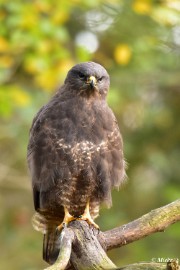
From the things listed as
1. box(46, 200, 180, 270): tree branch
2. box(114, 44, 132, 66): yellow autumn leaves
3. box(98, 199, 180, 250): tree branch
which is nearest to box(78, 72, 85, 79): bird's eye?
box(46, 200, 180, 270): tree branch

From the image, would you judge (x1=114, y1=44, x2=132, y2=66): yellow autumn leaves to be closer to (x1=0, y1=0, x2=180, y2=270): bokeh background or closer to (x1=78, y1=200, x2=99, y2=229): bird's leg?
(x1=0, y1=0, x2=180, y2=270): bokeh background

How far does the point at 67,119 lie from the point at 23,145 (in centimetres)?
348

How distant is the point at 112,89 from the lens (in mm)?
9453

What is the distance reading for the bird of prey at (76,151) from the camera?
6.25 m

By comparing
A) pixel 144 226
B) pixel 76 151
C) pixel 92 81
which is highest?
pixel 92 81

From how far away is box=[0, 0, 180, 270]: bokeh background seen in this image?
29.8 ft

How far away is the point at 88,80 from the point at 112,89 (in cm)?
302

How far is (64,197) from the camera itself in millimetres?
6418

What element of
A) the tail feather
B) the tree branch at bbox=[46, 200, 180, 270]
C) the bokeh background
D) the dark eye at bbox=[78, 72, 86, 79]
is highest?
the bokeh background

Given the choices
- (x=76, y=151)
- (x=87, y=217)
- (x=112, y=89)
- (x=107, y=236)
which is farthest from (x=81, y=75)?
(x=112, y=89)

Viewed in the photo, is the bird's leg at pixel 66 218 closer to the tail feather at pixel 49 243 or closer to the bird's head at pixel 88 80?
the tail feather at pixel 49 243

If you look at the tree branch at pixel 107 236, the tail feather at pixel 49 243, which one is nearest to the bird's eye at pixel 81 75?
the tail feather at pixel 49 243

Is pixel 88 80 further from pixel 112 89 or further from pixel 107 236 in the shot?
pixel 112 89

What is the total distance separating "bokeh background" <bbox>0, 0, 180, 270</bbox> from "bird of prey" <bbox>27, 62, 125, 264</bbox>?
226 cm
